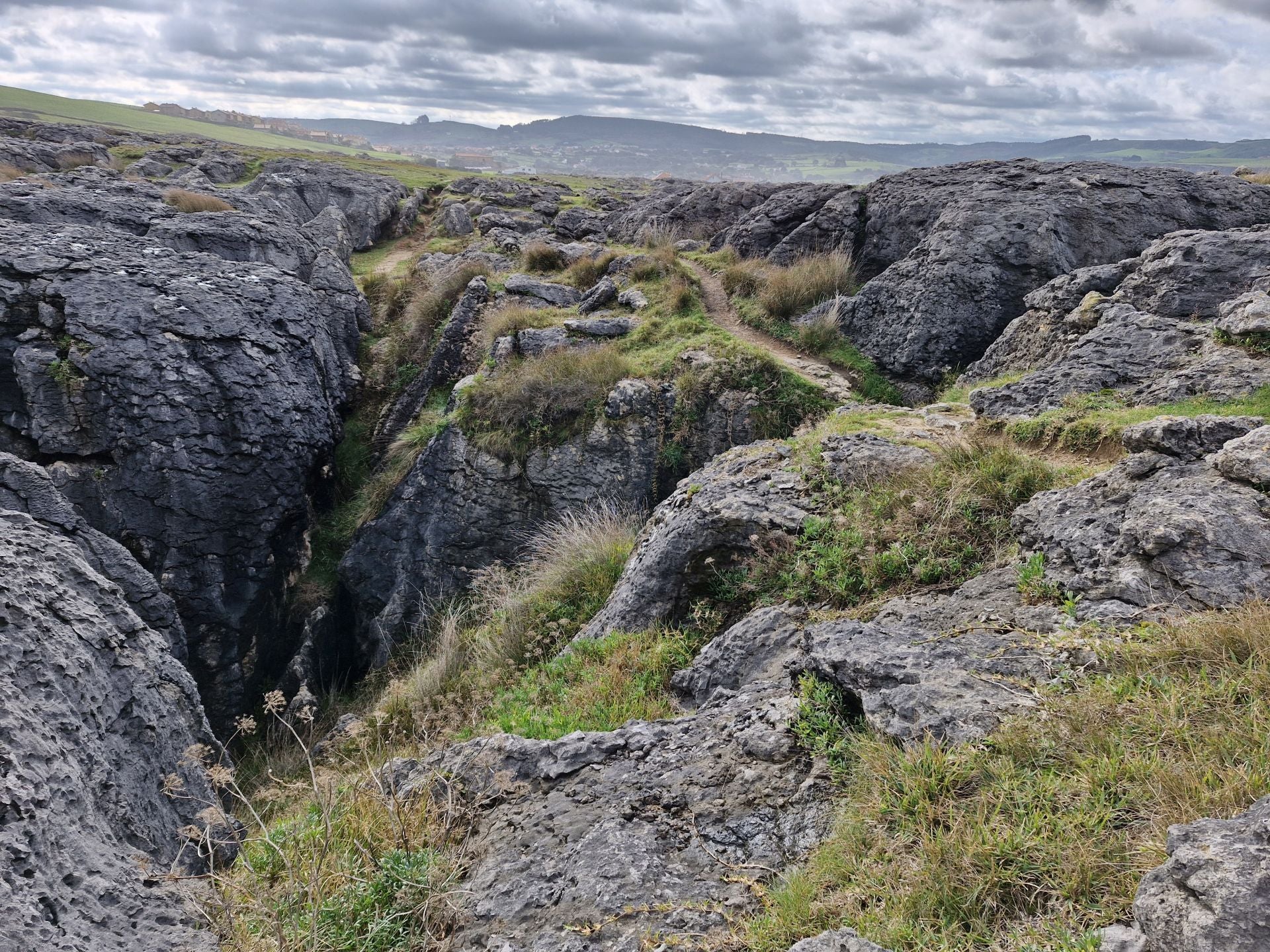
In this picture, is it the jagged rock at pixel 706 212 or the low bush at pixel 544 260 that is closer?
the low bush at pixel 544 260

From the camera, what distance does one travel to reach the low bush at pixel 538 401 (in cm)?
1167

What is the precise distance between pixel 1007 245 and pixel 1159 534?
10.5m

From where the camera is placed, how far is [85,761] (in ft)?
12.5

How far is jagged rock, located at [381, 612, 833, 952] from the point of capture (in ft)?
10.1

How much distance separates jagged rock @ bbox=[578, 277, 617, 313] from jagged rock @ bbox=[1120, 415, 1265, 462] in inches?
456

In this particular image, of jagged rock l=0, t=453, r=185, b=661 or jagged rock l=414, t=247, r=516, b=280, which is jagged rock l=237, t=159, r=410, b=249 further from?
jagged rock l=0, t=453, r=185, b=661

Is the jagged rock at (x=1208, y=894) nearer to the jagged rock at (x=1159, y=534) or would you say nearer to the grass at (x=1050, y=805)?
the grass at (x=1050, y=805)

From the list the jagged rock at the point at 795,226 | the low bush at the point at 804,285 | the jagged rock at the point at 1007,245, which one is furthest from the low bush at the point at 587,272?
the jagged rock at the point at 1007,245

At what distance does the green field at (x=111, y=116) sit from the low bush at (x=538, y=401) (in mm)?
100861

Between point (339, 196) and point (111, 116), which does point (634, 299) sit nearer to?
point (339, 196)

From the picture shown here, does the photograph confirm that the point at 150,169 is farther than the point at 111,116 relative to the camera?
No

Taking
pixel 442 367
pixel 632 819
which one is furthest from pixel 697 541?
pixel 442 367

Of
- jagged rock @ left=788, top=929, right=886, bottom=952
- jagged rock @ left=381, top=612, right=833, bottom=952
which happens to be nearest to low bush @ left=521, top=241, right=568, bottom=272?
jagged rock @ left=381, top=612, right=833, bottom=952

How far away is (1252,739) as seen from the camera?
8.39 feet
